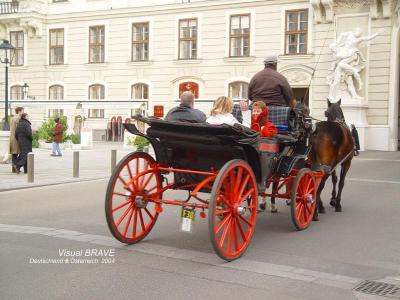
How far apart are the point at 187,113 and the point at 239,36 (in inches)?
915

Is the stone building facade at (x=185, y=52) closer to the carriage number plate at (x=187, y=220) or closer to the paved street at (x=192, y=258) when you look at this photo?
the paved street at (x=192, y=258)

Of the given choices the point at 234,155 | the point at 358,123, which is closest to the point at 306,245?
the point at 234,155

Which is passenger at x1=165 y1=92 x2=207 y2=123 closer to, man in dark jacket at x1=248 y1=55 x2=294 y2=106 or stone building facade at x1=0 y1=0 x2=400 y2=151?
man in dark jacket at x1=248 y1=55 x2=294 y2=106

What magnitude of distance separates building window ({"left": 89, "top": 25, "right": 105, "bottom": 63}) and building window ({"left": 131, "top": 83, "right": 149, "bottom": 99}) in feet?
9.37

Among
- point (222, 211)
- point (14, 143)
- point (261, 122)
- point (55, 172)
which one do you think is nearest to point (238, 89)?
point (55, 172)

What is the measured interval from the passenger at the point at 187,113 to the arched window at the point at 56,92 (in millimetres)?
29119

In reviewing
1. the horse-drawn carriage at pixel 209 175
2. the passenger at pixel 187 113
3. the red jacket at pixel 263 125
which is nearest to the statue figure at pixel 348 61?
the red jacket at pixel 263 125

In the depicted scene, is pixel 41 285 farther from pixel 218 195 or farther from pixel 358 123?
pixel 358 123

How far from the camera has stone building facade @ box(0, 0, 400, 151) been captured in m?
25.0

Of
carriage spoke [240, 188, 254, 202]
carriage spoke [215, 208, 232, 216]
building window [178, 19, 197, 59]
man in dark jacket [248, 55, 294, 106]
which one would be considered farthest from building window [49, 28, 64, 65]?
carriage spoke [215, 208, 232, 216]

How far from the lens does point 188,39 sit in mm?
30172

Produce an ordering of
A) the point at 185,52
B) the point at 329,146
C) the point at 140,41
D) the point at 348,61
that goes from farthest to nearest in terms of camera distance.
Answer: the point at 140,41
the point at 185,52
the point at 348,61
the point at 329,146

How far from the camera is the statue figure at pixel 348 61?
24516 millimetres

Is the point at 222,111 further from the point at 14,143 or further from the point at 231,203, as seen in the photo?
the point at 14,143
